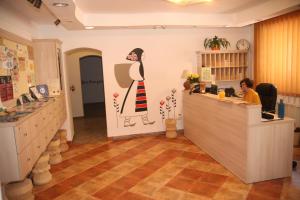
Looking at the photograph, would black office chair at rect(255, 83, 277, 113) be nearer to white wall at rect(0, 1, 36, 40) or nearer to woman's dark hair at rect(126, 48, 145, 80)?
woman's dark hair at rect(126, 48, 145, 80)

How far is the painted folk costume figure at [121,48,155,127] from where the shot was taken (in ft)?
19.0

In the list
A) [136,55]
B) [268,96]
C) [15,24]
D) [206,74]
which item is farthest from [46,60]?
[268,96]

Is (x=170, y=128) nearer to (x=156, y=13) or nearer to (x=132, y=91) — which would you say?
(x=132, y=91)

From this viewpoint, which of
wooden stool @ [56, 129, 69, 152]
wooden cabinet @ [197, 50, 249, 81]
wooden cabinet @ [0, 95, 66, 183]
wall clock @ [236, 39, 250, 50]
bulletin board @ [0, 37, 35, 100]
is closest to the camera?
wooden cabinet @ [0, 95, 66, 183]

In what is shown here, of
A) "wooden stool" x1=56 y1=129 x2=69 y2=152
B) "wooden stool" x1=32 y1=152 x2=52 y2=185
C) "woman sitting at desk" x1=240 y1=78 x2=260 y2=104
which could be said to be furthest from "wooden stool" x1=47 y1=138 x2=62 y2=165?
"woman sitting at desk" x1=240 y1=78 x2=260 y2=104

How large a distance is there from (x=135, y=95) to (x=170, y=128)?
1.20m

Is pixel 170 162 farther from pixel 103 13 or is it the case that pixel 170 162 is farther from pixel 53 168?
pixel 103 13

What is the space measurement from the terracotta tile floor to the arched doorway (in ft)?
4.61

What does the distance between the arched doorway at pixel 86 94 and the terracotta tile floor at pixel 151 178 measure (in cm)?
140

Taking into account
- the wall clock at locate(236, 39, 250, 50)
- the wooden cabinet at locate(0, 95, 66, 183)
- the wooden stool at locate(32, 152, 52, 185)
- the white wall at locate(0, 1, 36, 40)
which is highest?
the white wall at locate(0, 1, 36, 40)

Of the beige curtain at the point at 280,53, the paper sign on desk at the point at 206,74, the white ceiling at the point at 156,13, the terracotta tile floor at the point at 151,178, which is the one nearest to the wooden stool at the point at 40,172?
the terracotta tile floor at the point at 151,178

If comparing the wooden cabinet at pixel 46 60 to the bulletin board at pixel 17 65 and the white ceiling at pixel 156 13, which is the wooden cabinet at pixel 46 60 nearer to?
the bulletin board at pixel 17 65

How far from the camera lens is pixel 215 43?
5926 mm

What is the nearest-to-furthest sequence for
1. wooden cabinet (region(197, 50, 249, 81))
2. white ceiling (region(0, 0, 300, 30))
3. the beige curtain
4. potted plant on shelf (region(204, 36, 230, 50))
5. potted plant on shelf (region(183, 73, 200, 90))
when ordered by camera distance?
white ceiling (region(0, 0, 300, 30))
the beige curtain
potted plant on shelf (region(183, 73, 200, 90))
potted plant on shelf (region(204, 36, 230, 50))
wooden cabinet (region(197, 50, 249, 81))
